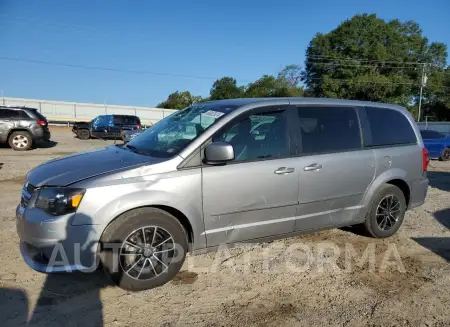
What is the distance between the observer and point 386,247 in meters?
4.59

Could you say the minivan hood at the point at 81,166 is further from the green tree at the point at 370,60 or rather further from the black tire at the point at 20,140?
the green tree at the point at 370,60

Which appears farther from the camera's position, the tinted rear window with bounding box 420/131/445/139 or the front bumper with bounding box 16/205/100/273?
the tinted rear window with bounding box 420/131/445/139

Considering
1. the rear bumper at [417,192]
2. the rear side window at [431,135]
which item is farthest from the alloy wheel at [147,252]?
the rear side window at [431,135]

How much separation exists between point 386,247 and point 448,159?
12.6 meters

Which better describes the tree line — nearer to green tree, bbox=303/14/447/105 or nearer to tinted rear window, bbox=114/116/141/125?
green tree, bbox=303/14/447/105

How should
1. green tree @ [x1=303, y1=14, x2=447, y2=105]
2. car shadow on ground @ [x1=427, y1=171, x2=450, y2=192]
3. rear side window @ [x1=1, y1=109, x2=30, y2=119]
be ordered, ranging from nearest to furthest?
car shadow on ground @ [x1=427, y1=171, x2=450, y2=192] → rear side window @ [x1=1, y1=109, x2=30, y2=119] → green tree @ [x1=303, y1=14, x2=447, y2=105]

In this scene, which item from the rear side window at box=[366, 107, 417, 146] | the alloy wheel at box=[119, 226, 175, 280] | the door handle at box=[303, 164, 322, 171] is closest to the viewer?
the alloy wheel at box=[119, 226, 175, 280]

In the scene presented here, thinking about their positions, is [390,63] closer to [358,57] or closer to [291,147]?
[358,57]

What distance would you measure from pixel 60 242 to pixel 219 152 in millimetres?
1553

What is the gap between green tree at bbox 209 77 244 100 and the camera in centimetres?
6668

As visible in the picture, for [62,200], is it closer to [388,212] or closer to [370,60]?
[388,212]

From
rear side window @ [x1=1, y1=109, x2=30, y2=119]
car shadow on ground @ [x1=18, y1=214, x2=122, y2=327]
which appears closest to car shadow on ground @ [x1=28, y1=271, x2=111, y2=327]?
car shadow on ground @ [x1=18, y1=214, x2=122, y2=327]

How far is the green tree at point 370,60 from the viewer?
4647 centimetres

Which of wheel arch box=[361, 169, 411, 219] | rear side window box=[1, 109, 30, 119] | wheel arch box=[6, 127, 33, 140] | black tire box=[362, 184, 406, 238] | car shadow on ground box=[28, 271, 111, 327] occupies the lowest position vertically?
car shadow on ground box=[28, 271, 111, 327]
